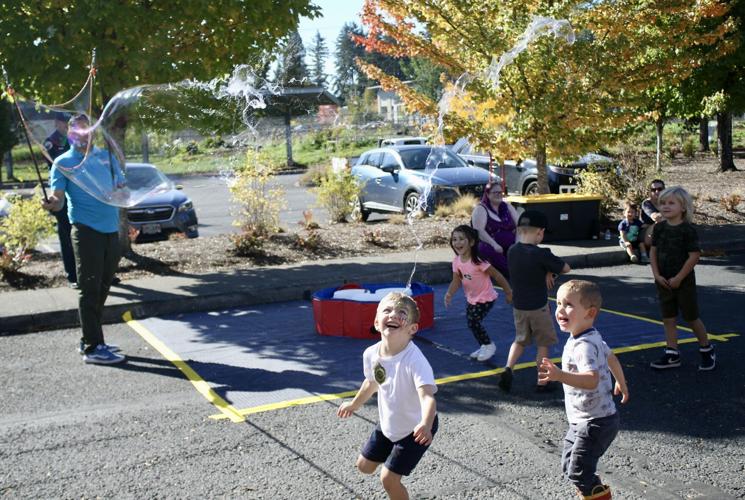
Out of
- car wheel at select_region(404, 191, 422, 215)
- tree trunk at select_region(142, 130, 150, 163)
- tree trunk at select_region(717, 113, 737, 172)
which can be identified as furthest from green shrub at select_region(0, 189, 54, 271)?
tree trunk at select_region(717, 113, 737, 172)

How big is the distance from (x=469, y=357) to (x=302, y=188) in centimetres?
2289

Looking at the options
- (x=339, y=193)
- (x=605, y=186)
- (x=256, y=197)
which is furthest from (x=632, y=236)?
(x=256, y=197)

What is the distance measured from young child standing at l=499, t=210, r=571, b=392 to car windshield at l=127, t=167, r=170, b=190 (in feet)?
13.1

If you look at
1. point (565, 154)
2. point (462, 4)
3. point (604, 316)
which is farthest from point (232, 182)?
point (604, 316)

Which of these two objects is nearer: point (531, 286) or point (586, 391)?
point (586, 391)

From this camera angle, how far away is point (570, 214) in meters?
14.4

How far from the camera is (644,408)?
5.86 meters

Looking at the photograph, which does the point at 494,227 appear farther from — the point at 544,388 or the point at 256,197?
the point at 256,197

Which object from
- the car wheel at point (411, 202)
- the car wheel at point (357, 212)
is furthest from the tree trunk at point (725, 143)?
the car wheel at point (357, 212)

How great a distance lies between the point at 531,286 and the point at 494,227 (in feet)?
7.28

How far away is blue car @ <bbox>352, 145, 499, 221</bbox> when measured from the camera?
56.5ft

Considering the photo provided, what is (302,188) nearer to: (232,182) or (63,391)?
(232,182)

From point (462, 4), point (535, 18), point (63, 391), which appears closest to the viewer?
point (63, 391)

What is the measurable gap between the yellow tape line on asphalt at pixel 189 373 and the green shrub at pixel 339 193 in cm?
744
